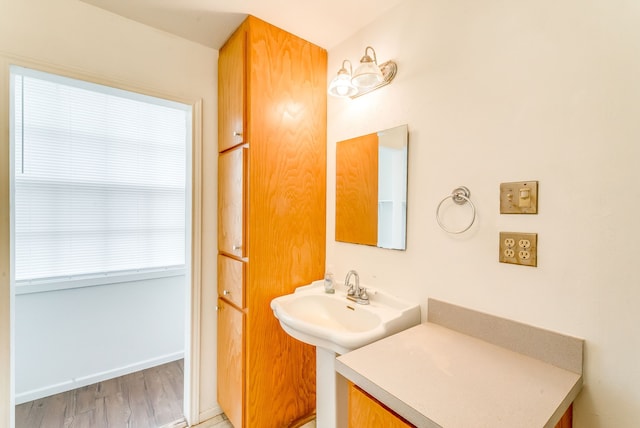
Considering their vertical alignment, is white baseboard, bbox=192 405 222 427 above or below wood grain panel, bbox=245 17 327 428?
below

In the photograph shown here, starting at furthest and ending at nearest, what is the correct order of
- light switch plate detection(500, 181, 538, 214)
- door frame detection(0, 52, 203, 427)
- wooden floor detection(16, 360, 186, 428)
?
wooden floor detection(16, 360, 186, 428)
door frame detection(0, 52, 203, 427)
light switch plate detection(500, 181, 538, 214)

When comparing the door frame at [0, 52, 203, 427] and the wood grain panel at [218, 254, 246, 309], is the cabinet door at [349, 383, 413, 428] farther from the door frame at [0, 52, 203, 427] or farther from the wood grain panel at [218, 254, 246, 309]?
the door frame at [0, 52, 203, 427]

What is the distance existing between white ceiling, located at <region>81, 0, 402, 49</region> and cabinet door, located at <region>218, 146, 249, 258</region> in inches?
27.9

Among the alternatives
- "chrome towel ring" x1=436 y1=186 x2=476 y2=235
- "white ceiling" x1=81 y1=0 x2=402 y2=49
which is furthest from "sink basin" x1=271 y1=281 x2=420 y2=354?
"white ceiling" x1=81 y1=0 x2=402 y2=49

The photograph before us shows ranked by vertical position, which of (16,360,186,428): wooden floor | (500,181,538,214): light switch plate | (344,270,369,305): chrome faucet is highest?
(500,181,538,214): light switch plate

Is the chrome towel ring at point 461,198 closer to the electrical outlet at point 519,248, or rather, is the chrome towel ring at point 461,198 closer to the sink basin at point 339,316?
the electrical outlet at point 519,248

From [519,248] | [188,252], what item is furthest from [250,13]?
[519,248]

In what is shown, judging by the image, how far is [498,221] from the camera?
3.40 ft

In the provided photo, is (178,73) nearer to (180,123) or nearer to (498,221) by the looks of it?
(180,123)

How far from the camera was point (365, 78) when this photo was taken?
1357 millimetres

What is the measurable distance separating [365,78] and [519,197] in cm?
87

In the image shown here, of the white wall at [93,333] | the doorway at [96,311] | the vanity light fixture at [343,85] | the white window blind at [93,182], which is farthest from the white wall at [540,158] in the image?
the white wall at [93,333]

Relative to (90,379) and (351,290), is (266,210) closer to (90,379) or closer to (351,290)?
(351,290)

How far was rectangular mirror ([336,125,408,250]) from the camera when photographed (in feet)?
4.47
